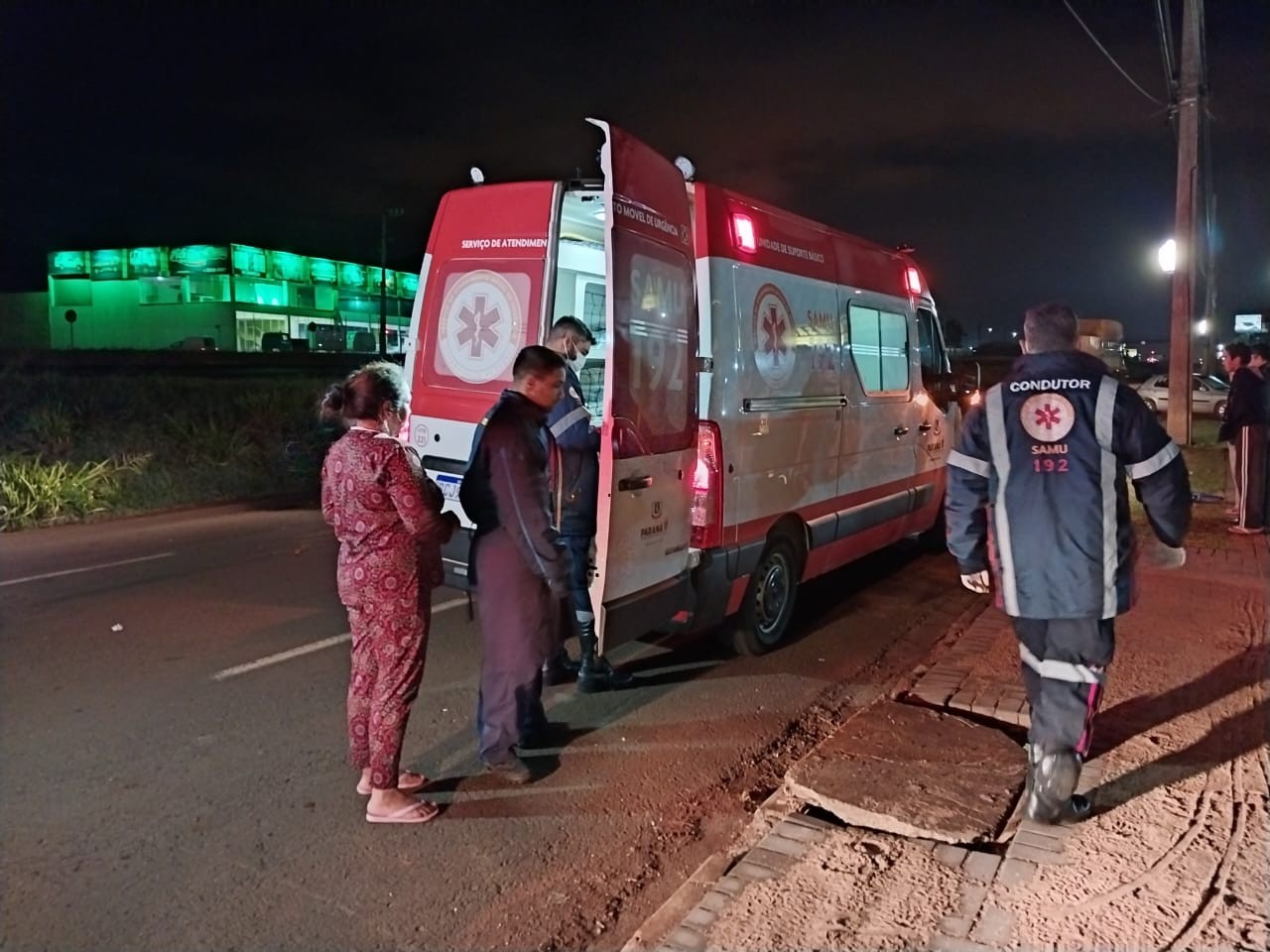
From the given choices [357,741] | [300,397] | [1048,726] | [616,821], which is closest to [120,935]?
[357,741]

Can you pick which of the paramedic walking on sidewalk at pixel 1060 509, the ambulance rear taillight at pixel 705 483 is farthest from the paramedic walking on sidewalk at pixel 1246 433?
the paramedic walking on sidewalk at pixel 1060 509

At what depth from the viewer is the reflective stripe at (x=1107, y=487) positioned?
356 centimetres

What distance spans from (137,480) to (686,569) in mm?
9862

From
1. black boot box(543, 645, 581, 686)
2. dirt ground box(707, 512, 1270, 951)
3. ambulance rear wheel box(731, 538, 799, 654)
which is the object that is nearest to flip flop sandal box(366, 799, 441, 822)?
dirt ground box(707, 512, 1270, 951)

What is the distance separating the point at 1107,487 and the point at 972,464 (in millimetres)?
463

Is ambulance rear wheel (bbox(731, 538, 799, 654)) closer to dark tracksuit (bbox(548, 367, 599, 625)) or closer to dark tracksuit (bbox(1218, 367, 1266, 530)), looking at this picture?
dark tracksuit (bbox(548, 367, 599, 625))

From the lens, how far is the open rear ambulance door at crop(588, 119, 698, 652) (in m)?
4.63

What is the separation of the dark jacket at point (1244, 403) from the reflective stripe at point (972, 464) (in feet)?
23.7

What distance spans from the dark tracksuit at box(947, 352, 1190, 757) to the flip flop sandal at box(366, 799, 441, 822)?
228 centimetres

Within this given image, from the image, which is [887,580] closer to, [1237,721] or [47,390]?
[1237,721]

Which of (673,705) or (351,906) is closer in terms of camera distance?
(351,906)

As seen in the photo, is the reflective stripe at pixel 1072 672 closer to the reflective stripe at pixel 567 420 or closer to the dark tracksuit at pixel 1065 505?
the dark tracksuit at pixel 1065 505

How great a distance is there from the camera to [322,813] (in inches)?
159

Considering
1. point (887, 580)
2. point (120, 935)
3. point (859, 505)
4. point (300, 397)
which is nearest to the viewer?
point (120, 935)
